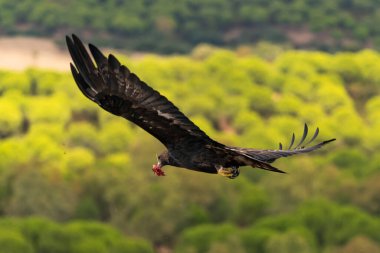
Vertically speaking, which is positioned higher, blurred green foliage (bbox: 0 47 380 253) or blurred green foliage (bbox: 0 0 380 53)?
blurred green foliage (bbox: 0 0 380 53)

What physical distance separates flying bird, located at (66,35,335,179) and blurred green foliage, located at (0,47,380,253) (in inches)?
1600

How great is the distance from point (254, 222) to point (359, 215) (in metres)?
6.69

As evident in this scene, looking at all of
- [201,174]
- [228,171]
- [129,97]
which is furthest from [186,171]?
[129,97]

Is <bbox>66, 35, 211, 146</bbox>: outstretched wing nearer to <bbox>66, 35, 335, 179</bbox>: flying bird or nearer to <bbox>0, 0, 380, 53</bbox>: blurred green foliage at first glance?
<bbox>66, 35, 335, 179</bbox>: flying bird

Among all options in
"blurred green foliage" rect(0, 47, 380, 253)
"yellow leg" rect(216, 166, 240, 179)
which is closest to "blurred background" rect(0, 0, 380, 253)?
"blurred green foliage" rect(0, 47, 380, 253)

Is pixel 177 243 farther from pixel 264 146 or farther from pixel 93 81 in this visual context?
pixel 93 81

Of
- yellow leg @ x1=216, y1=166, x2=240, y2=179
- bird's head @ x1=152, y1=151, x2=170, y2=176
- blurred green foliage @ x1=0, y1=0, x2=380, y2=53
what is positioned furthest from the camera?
blurred green foliage @ x1=0, y1=0, x2=380, y2=53

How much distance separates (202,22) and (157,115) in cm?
15341

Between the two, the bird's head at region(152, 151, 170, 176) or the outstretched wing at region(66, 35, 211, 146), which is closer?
the outstretched wing at region(66, 35, 211, 146)

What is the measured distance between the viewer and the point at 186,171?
69875 millimetres

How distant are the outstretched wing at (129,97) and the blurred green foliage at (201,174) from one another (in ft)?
134

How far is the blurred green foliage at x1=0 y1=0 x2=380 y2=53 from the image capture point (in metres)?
152

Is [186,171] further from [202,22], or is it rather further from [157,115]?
[202,22]

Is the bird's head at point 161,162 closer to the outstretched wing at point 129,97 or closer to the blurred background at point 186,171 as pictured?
the outstretched wing at point 129,97
